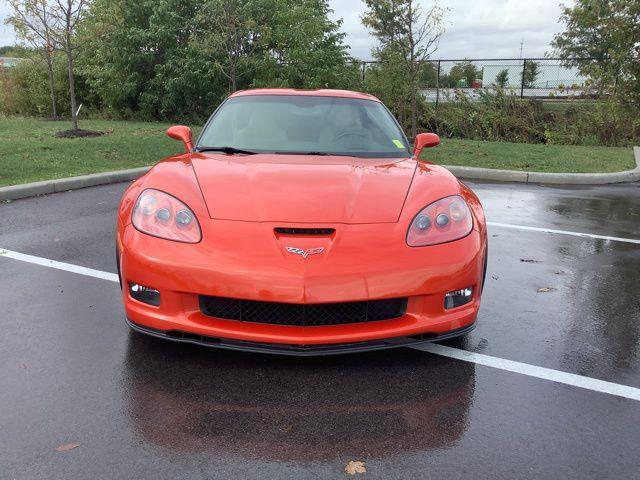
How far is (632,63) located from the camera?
14.1 m

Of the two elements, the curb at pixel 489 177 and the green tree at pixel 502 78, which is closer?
the curb at pixel 489 177

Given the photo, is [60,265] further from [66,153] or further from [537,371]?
[66,153]

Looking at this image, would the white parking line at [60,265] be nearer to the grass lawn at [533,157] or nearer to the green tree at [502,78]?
the grass lawn at [533,157]

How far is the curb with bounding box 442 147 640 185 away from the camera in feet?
32.1

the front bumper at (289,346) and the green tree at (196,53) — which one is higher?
the green tree at (196,53)

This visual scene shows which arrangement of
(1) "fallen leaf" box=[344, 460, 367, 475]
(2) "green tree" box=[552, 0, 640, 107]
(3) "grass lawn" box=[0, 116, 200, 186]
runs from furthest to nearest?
(2) "green tree" box=[552, 0, 640, 107]
(3) "grass lawn" box=[0, 116, 200, 186]
(1) "fallen leaf" box=[344, 460, 367, 475]

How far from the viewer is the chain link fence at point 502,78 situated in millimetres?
17875

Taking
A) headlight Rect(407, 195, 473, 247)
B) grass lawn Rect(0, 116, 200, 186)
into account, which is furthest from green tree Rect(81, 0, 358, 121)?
headlight Rect(407, 195, 473, 247)

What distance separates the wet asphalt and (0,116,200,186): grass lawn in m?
5.13

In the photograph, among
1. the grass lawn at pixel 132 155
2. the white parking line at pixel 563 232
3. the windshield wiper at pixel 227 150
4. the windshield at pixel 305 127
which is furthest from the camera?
the grass lawn at pixel 132 155

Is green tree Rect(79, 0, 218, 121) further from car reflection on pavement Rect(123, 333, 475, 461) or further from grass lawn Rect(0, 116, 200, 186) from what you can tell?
car reflection on pavement Rect(123, 333, 475, 461)

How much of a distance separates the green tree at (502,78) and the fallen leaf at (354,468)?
58.3ft

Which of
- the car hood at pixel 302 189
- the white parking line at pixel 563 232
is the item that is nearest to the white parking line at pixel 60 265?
the car hood at pixel 302 189

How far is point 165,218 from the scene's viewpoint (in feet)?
A: 9.66
